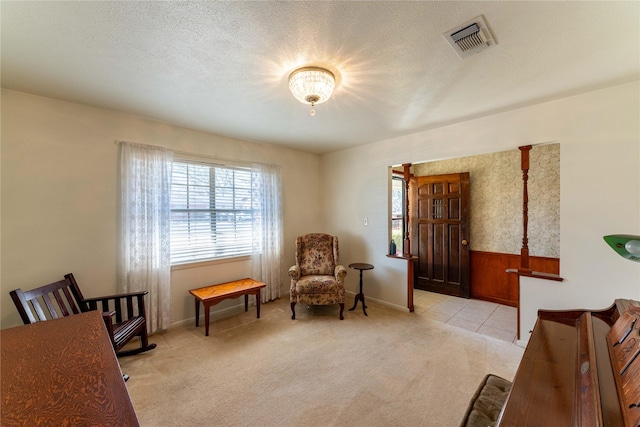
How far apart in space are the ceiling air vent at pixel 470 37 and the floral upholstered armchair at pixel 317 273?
2.66 meters

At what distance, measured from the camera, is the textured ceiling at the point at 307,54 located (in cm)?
136

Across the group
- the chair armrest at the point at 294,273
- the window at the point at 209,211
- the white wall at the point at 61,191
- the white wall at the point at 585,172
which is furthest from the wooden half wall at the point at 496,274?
the white wall at the point at 61,191

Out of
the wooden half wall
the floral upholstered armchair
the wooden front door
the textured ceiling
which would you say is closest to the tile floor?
the wooden half wall

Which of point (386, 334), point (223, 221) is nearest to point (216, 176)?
point (223, 221)

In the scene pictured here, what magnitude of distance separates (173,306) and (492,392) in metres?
3.28

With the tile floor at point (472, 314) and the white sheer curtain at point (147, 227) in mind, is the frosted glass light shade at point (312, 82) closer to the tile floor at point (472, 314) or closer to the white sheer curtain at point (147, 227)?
the white sheer curtain at point (147, 227)

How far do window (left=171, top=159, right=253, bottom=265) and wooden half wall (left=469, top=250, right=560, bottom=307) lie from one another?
12.2 ft

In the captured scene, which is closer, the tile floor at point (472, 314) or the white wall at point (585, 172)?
the white wall at point (585, 172)

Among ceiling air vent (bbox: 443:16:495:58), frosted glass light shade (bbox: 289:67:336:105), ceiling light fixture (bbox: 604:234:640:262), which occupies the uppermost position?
ceiling air vent (bbox: 443:16:495:58)

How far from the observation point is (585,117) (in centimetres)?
229

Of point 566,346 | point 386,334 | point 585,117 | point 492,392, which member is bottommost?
point 386,334

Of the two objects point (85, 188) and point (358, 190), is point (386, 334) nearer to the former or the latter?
point (358, 190)

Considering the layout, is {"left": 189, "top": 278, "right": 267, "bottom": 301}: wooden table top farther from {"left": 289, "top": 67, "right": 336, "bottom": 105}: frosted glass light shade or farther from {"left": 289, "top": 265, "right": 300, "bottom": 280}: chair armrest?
{"left": 289, "top": 67, "right": 336, "bottom": 105}: frosted glass light shade

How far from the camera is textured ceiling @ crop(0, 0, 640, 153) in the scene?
1360 mm
